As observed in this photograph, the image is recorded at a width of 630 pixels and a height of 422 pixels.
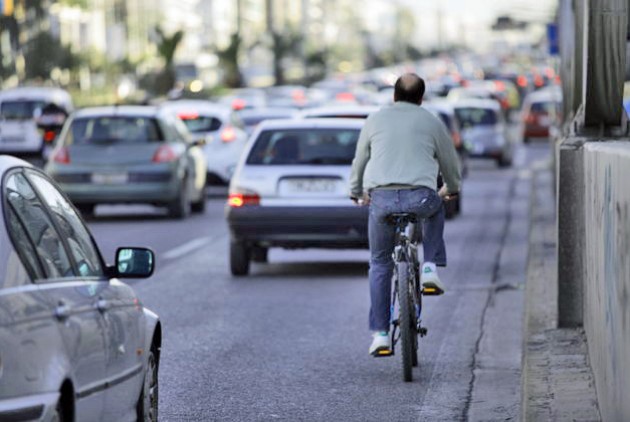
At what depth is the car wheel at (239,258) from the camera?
1672 centimetres

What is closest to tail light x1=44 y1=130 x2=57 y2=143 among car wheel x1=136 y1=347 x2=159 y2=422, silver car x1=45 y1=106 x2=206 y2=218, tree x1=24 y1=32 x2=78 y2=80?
silver car x1=45 y1=106 x2=206 y2=218

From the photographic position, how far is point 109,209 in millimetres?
27984

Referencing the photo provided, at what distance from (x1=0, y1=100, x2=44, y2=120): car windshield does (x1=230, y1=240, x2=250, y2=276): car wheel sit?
85.6ft

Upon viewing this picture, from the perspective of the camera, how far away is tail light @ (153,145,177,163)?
2483 centimetres

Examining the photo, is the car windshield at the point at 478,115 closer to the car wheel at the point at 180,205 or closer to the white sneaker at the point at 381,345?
the car wheel at the point at 180,205

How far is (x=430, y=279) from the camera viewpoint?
1045cm

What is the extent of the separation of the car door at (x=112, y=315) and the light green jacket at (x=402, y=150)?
10.8ft

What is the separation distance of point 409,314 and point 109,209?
60.4 feet

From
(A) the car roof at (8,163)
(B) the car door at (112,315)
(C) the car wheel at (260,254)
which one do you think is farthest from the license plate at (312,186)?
(A) the car roof at (8,163)

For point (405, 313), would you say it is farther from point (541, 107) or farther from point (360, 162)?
point (541, 107)

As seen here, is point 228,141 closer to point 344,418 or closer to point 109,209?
point 109,209

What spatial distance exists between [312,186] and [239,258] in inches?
35.3

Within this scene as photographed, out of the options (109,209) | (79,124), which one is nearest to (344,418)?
(79,124)

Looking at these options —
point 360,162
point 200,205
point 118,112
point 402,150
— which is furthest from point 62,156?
point 402,150
